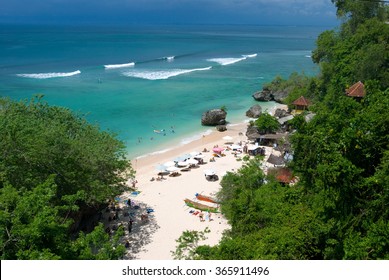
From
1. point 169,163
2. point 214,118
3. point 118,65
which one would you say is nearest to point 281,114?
point 214,118

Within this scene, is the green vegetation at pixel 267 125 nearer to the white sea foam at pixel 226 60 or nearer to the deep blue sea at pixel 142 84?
the deep blue sea at pixel 142 84

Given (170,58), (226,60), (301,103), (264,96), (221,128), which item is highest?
(170,58)

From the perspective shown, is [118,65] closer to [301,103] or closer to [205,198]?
[301,103]

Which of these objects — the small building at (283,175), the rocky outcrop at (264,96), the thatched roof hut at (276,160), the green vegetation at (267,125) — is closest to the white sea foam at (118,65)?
the rocky outcrop at (264,96)

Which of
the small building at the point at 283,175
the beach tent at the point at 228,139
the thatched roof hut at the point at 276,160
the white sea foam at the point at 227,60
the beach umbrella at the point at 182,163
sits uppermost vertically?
the small building at the point at 283,175

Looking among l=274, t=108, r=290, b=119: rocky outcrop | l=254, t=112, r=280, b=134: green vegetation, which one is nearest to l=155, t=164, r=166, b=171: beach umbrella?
l=254, t=112, r=280, b=134: green vegetation

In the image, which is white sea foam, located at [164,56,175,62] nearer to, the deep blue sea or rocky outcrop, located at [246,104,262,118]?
the deep blue sea

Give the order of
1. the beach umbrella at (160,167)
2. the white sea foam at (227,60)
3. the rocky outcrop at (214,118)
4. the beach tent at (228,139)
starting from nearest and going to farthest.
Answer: the beach umbrella at (160,167), the beach tent at (228,139), the rocky outcrop at (214,118), the white sea foam at (227,60)
